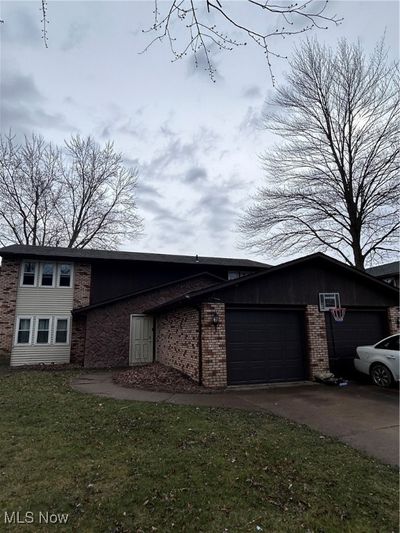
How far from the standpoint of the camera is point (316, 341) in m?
11.0

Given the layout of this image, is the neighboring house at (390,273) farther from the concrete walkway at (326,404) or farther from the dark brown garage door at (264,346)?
the concrete walkway at (326,404)

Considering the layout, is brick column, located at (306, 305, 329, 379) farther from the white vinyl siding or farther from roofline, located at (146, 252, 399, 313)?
the white vinyl siding

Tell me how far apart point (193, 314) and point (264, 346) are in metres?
2.52

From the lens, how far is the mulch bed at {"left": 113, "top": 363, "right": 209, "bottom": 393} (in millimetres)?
9273

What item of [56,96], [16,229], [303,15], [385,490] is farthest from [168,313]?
[16,229]

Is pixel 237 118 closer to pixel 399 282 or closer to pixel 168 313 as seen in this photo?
pixel 168 313

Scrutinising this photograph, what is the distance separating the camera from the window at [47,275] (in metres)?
16.4

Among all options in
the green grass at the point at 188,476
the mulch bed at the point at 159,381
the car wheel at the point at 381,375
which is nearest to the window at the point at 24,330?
the mulch bed at the point at 159,381

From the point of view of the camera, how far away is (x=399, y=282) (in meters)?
24.6

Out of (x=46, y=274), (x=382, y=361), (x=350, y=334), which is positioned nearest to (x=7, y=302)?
(x=46, y=274)

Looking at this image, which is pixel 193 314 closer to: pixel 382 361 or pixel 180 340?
pixel 180 340

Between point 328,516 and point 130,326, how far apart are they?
13.3m

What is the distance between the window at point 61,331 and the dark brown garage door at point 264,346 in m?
9.77

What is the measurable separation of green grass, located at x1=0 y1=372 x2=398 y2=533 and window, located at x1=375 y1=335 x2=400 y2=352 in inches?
200
